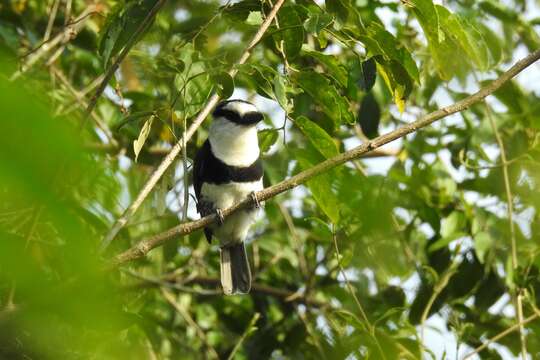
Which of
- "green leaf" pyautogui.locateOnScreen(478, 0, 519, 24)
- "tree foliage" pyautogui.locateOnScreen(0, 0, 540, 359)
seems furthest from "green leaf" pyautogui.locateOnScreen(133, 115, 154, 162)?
"green leaf" pyautogui.locateOnScreen(478, 0, 519, 24)

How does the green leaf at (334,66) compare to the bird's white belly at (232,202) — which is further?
the bird's white belly at (232,202)

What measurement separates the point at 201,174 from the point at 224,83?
1588 millimetres

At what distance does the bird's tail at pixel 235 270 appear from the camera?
3.48 metres

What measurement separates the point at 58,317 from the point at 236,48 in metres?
2.31

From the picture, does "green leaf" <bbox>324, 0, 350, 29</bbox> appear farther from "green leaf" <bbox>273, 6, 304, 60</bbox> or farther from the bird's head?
the bird's head

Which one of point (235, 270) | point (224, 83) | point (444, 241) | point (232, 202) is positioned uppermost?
point (224, 83)

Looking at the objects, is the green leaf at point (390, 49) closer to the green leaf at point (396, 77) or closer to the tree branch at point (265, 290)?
the green leaf at point (396, 77)

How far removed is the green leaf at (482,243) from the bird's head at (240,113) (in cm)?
99

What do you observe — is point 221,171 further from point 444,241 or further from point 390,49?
point 390,49

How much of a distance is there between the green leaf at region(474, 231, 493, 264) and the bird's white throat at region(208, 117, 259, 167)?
961mm

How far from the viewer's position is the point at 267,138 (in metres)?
2.55

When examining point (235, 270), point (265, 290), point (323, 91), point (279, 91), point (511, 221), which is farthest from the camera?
point (265, 290)

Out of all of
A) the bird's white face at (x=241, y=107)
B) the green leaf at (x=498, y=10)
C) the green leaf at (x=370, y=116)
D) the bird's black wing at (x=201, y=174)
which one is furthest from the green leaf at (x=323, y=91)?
the green leaf at (x=498, y=10)

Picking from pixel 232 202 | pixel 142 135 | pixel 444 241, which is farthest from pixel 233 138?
pixel 142 135
